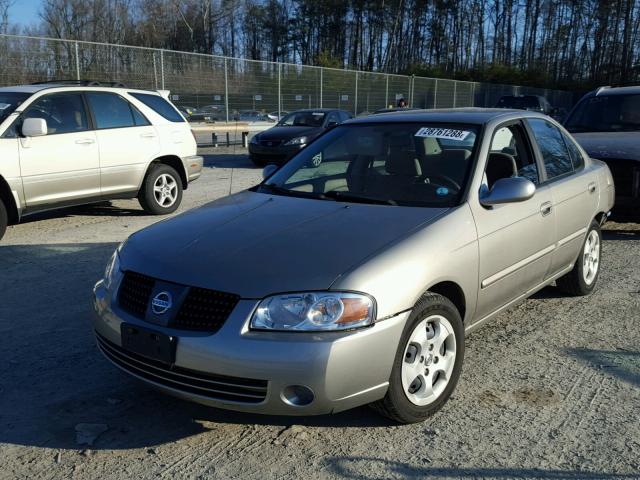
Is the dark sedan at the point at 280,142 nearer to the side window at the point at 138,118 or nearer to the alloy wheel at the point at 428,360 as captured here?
the side window at the point at 138,118

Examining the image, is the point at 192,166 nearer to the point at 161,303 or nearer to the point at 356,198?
the point at 356,198

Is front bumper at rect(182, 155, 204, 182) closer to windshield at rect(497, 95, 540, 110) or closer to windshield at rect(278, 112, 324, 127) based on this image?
windshield at rect(278, 112, 324, 127)

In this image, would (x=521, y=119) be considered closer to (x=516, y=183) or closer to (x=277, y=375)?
(x=516, y=183)

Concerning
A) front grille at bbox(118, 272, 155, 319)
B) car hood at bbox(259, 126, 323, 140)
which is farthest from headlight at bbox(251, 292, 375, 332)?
→ car hood at bbox(259, 126, 323, 140)

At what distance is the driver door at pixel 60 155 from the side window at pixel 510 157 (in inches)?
210

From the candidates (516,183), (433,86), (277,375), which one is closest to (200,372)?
(277,375)

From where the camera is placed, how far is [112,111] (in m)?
8.11

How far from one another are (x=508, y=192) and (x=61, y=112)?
5.84m

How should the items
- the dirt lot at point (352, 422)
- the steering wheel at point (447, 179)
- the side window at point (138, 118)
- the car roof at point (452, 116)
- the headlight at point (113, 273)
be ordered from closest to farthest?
the dirt lot at point (352, 422), the headlight at point (113, 273), the steering wheel at point (447, 179), the car roof at point (452, 116), the side window at point (138, 118)

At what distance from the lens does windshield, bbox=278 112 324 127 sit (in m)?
16.2

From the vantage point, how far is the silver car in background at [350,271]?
9.07 ft

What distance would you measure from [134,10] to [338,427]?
57685 millimetres

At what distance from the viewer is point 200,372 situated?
2809mm

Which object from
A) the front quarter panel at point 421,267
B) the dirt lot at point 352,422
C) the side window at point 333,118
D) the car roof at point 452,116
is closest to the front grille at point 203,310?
the front quarter panel at point 421,267
